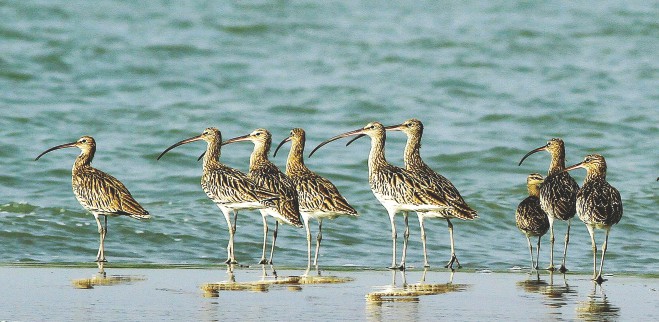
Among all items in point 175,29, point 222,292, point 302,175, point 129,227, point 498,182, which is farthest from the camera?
point 175,29

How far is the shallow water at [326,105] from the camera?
1550cm

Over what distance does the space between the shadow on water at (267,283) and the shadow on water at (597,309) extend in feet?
7.51

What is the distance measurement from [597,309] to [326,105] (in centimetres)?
1745

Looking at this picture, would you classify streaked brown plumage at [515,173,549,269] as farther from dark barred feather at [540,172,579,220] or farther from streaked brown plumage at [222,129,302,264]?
streaked brown plumage at [222,129,302,264]

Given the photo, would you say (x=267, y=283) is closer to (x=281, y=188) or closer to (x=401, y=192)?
(x=281, y=188)

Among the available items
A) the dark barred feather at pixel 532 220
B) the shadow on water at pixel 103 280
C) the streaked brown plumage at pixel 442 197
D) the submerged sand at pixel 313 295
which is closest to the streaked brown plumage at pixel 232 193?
the submerged sand at pixel 313 295

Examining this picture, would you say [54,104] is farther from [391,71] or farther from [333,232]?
[333,232]

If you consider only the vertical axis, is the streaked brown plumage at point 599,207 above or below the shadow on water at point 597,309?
above

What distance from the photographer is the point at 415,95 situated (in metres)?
28.5

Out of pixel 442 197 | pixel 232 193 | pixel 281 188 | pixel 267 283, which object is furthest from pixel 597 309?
pixel 232 193

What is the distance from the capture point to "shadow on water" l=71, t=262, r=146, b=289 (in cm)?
1119

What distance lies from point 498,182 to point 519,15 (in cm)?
1830

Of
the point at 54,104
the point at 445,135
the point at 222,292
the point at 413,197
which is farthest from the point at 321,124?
the point at 222,292

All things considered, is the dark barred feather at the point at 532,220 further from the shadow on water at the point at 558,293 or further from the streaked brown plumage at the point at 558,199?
the shadow on water at the point at 558,293
